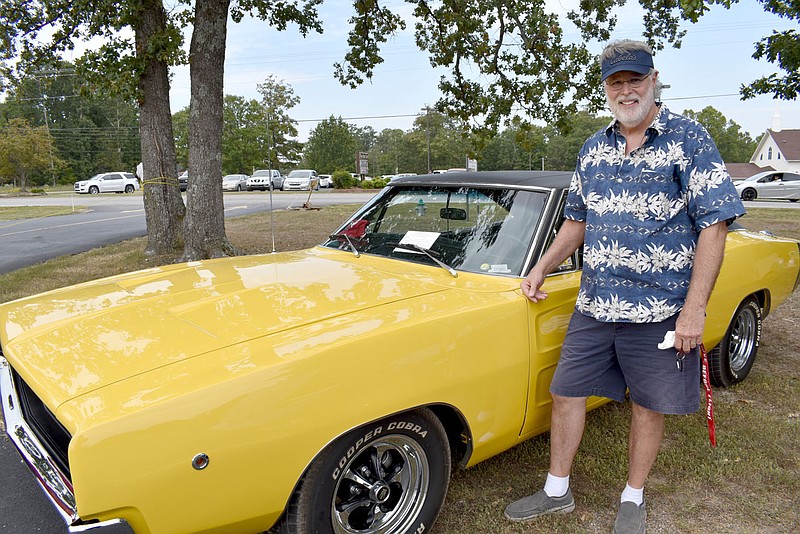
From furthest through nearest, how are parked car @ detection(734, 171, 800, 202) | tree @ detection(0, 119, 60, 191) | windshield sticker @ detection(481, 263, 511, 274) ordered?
tree @ detection(0, 119, 60, 191)
parked car @ detection(734, 171, 800, 202)
windshield sticker @ detection(481, 263, 511, 274)

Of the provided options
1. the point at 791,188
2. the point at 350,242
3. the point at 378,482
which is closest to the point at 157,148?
the point at 350,242

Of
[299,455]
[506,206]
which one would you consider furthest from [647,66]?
[299,455]

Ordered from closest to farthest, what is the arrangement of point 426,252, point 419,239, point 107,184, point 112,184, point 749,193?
point 426,252 → point 419,239 → point 749,193 → point 107,184 → point 112,184

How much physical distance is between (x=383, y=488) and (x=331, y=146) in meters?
59.3

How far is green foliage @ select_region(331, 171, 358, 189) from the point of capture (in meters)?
38.1

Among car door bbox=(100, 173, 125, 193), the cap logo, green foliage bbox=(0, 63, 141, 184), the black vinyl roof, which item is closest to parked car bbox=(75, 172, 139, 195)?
car door bbox=(100, 173, 125, 193)

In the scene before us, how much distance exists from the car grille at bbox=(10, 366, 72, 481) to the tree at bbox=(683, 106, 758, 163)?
70.5 m

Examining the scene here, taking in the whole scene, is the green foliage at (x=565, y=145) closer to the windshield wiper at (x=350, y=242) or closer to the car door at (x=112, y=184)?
the car door at (x=112, y=184)

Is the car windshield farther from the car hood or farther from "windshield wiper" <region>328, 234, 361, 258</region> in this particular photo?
the car hood

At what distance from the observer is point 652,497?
8.78 ft

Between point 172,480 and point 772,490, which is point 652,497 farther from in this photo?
point 172,480

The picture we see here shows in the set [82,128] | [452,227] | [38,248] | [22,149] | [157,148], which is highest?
[82,128]

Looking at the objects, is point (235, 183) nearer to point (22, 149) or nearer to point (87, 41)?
point (22, 149)

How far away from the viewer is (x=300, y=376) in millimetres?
1808
